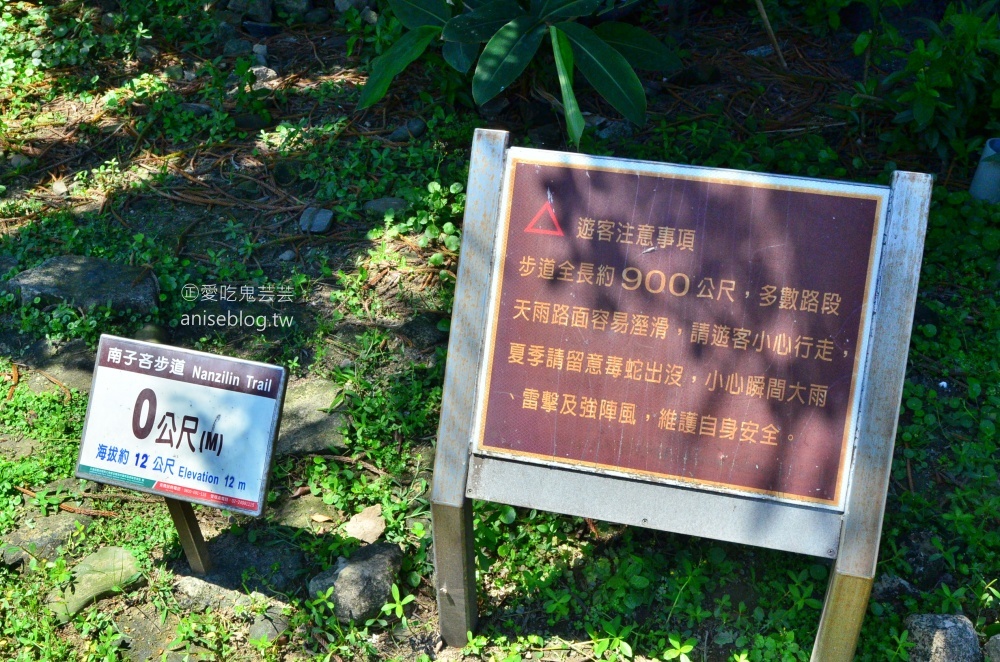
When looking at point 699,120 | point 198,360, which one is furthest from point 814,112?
point 198,360

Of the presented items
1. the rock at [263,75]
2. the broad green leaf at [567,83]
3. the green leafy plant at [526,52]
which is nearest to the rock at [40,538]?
the green leafy plant at [526,52]

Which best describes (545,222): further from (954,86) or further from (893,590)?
(954,86)

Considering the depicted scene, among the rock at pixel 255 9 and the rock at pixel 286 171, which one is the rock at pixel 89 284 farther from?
the rock at pixel 255 9

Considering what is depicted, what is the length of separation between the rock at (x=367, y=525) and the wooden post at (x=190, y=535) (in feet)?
1.61

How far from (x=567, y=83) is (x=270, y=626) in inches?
88.4

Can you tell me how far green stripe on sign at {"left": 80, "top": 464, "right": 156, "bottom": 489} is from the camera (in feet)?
8.66

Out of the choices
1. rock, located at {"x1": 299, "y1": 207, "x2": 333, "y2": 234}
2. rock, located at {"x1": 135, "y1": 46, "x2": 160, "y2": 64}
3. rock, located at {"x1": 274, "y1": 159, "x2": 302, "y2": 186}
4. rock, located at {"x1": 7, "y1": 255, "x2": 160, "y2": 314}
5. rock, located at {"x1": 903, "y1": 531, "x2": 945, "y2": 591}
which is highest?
rock, located at {"x1": 135, "y1": 46, "x2": 160, "y2": 64}

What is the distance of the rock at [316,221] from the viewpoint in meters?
4.12

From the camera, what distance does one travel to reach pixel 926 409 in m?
3.37

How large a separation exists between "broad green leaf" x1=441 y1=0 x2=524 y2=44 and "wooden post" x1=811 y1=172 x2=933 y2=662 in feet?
6.87

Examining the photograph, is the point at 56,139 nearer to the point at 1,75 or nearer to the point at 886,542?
the point at 1,75

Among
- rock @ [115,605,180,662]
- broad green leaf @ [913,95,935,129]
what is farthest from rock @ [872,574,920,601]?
rock @ [115,605,180,662]

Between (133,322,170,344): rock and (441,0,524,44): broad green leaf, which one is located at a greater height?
(441,0,524,44): broad green leaf

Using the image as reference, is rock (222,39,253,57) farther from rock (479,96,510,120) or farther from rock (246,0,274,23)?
rock (479,96,510,120)
